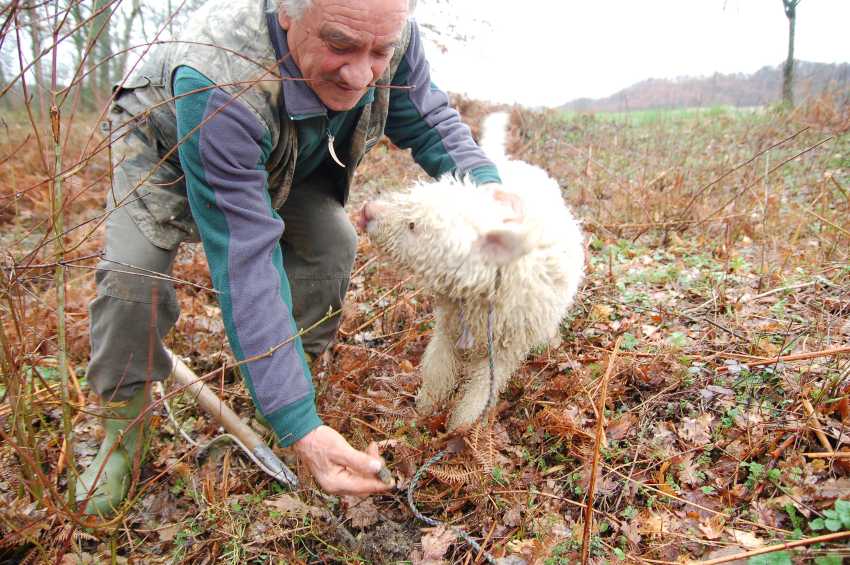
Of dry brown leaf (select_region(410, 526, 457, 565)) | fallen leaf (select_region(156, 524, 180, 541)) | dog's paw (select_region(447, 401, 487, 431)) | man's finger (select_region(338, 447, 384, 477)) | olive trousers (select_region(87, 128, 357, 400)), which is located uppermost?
olive trousers (select_region(87, 128, 357, 400))

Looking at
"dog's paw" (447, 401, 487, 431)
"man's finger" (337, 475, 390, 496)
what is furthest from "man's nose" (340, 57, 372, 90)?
"dog's paw" (447, 401, 487, 431)

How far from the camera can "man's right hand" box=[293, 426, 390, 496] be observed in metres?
1.84

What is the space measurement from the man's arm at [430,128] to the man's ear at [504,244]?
1.94 ft

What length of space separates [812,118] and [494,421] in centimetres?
974

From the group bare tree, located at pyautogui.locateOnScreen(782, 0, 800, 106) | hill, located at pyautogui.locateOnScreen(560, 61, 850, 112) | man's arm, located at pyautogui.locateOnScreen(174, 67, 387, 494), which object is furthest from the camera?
bare tree, located at pyautogui.locateOnScreen(782, 0, 800, 106)

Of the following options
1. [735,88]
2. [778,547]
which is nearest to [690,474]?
[778,547]

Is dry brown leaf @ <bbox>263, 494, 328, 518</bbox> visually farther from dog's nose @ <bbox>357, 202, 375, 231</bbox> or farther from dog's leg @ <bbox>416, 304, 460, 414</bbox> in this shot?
dog's nose @ <bbox>357, 202, 375, 231</bbox>

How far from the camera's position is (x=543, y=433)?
9.33 ft

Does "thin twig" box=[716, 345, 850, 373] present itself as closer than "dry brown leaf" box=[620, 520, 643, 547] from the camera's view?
No

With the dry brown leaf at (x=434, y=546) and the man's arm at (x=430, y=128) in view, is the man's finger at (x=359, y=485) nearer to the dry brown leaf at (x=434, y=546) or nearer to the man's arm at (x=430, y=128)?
the dry brown leaf at (x=434, y=546)

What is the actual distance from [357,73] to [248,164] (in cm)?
61

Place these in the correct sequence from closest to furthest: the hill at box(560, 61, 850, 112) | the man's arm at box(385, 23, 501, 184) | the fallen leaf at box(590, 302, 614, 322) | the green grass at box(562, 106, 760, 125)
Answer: the man's arm at box(385, 23, 501, 184)
the fallen leaf at box(590, 302, 614, 322)
the hill at box(560, 61, 850, 112)
the green grass at box(562, 106, 760, 125)

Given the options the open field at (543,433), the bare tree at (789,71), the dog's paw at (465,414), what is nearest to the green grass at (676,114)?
the bare tree at (789,71)

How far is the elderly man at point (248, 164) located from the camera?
194 centimetres
